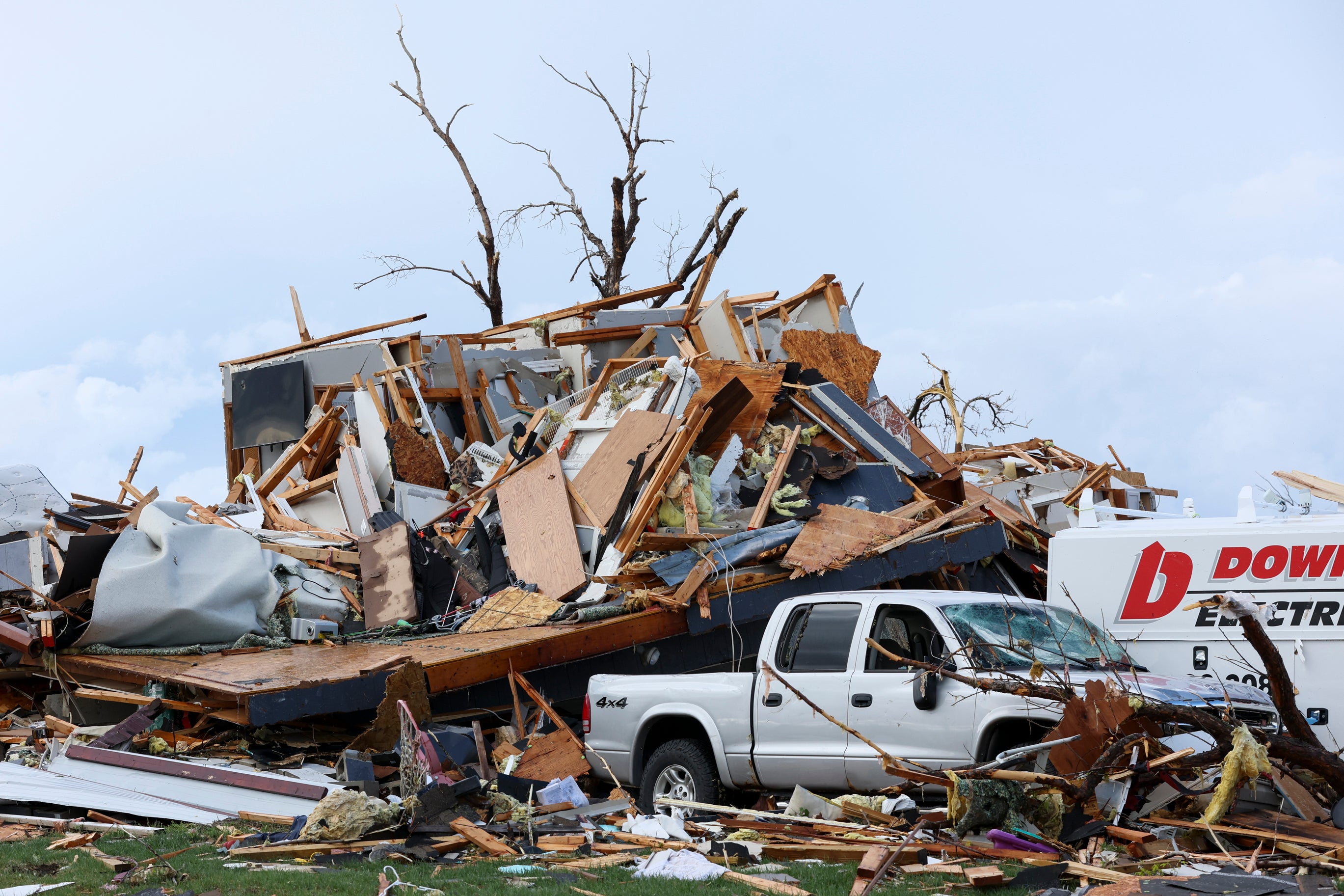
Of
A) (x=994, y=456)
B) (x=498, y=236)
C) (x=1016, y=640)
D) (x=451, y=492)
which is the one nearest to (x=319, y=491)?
(x=451, y=492)

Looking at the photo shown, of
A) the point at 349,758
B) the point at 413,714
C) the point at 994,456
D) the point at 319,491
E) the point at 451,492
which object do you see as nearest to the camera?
the point at 349,758

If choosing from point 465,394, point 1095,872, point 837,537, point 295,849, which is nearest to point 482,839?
point 295,849

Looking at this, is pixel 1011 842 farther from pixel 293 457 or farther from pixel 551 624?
pixel 293 457

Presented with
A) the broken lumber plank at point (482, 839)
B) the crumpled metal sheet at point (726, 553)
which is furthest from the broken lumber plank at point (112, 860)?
the crumpled metal sheet at point (726, 553)

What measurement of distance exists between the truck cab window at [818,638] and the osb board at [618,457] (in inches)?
218

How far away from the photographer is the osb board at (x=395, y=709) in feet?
34.3

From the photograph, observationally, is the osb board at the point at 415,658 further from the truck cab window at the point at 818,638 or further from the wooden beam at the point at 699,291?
the wooden beam at the point at 699,291

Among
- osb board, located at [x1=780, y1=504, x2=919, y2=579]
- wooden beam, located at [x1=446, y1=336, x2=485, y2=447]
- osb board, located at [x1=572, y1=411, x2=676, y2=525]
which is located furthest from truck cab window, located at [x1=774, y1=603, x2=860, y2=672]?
wooden beam, located at [x1=446, y1=336, x2=485, y2=447]

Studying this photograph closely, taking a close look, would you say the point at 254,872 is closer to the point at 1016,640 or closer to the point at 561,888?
the point at 561,888

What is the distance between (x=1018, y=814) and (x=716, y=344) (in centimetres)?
1108

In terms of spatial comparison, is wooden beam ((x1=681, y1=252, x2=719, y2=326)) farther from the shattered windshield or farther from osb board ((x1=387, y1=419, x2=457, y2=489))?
the shattered windshield

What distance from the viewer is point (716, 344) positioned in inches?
693

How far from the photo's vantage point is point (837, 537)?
13438mm

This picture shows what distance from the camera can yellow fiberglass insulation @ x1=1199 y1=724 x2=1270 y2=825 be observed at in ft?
21.9
